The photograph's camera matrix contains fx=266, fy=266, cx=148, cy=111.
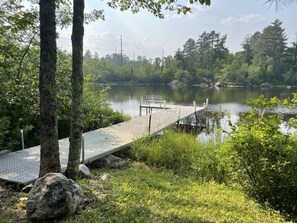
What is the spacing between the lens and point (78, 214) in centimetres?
267

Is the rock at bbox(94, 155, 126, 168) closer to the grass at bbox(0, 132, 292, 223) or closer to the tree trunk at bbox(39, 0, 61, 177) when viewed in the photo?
the grass at bbox(0, 132, 292, 223)

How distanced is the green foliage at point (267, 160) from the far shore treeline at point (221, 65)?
145 ft

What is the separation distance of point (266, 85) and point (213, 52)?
15.8 metres

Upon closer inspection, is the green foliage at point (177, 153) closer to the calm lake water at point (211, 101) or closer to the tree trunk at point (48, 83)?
the tree trunk at point (48, 83)

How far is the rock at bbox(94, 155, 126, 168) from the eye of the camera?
5.48 meters

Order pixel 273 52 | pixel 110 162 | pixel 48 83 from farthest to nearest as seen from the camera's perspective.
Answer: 1. pixel 273 52
2. pixel 110 162
3. pixel 48 83

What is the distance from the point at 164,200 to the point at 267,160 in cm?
146

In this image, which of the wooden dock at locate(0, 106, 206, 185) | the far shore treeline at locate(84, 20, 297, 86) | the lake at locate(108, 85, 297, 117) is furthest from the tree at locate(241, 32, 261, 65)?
the wooden dock at locate(0, 106, 206, 185)

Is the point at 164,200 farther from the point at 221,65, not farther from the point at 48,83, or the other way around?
the point at 221,65

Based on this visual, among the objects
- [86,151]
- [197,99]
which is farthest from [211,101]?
[86,151]

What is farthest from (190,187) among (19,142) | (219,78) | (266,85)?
(219,78)

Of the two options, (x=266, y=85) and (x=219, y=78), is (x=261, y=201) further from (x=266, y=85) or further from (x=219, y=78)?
(x=219, y=78)

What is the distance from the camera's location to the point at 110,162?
18.4ft

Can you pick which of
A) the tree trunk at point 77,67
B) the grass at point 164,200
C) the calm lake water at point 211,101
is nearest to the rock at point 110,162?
the grass at point 164,200
